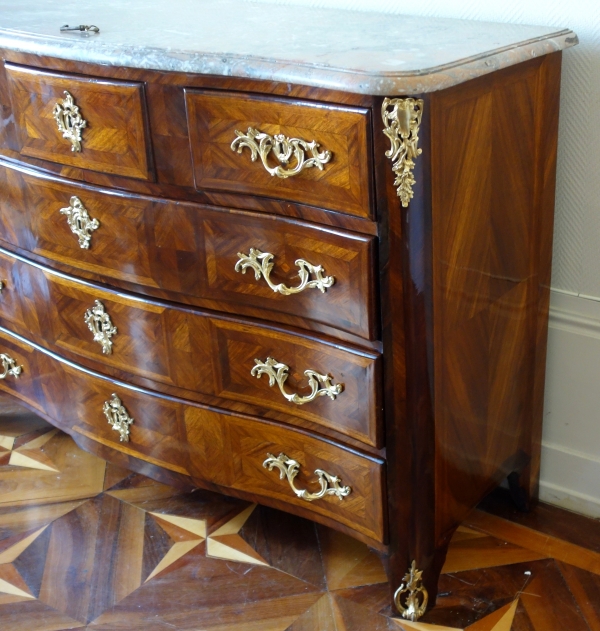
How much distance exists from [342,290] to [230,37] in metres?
0.40

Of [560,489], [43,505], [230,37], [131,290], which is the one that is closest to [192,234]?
[131,290]

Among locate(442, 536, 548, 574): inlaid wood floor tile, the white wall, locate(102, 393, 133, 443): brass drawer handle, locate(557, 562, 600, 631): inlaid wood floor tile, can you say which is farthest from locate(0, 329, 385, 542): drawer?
the white wall

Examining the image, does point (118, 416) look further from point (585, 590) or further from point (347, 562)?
point (585, 590)

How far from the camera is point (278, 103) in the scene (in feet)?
3.53

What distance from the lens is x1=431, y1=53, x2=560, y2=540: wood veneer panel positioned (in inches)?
43.7

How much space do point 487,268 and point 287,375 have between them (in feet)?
1.07

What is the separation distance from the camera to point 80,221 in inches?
53.5

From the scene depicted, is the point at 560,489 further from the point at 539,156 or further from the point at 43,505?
the point at 43,505

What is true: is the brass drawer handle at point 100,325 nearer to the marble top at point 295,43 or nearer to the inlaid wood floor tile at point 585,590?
the marble top at point 295,43

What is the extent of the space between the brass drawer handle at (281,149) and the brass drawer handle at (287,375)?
0.96 feet

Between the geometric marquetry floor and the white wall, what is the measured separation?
0.10m

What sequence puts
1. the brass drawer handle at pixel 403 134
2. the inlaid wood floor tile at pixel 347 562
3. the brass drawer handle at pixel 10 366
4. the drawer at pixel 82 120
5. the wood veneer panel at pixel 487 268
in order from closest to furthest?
the brass drawer handle at pixel 403 134 < the wood veneer panel at pixel 487 268 < the drawer at pixel 82 120 < the inlaid wood floor tile at pixel 347 562 < the brass drawer handle at pixel 10 366

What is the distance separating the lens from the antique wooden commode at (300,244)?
1.08m

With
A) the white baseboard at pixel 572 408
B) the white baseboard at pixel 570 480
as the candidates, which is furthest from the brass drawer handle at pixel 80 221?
the white baseboard at pixel 570 480
